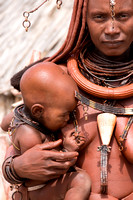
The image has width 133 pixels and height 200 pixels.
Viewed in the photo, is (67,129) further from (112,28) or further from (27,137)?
(112,28)

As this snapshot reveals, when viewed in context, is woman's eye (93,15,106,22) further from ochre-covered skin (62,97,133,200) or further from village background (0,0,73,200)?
village background (0,0,73,200)

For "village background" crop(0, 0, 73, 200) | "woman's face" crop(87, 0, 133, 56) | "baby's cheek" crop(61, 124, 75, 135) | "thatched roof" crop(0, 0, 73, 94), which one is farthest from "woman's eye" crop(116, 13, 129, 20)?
"thatched roof" crop(0, 0, 73, 94)

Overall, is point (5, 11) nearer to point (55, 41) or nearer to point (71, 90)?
point (55, 41)

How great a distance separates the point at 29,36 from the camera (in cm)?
610

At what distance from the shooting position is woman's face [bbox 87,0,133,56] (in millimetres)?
2968

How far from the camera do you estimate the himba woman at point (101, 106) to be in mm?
2918

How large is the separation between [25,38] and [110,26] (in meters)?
3.23

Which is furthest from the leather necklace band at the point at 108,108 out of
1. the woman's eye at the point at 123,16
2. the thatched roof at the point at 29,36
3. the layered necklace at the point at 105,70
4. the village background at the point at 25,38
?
the thatched roof at the point at 29,36

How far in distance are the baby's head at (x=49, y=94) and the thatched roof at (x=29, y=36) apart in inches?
107

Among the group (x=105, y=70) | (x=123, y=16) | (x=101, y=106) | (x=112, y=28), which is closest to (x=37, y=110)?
(x=101, y=106)

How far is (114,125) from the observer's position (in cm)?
301

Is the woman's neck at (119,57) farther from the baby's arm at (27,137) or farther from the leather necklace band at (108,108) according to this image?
the baby's arm at (27,137)

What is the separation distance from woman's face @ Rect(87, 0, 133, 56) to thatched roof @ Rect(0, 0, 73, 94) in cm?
266

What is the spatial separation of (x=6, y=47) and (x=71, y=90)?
3.41 metres
